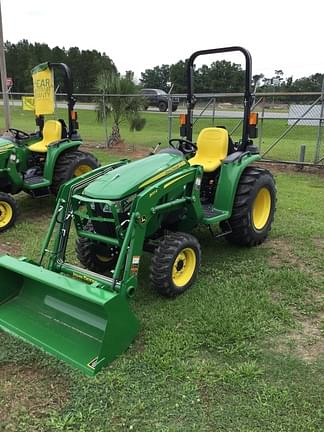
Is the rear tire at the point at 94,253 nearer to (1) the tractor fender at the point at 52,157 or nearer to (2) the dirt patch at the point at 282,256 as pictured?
(2) the dirt patch at the point at 282,256

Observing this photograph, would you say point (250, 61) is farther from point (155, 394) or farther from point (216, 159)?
point (155, 394)

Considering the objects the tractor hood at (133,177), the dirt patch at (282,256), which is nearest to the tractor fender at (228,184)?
the tractor hood at (133,177)

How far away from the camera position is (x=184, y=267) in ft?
12.8

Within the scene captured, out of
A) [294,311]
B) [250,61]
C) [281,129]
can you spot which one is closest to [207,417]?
[294,311]

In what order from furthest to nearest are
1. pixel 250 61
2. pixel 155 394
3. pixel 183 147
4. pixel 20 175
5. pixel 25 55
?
pixel 25 55 → pixel 20 175 → pixel 183 147 → pixel 250 61 → pixel 155 394

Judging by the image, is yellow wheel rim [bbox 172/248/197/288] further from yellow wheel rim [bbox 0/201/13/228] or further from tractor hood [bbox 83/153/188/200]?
yellow wheel rim [bbox 0/201/13/228]

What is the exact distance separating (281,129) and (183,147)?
58.8 feet

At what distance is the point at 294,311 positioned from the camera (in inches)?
143

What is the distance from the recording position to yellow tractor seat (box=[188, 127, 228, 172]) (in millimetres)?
4793

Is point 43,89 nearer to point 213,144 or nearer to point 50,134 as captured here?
point 50,134

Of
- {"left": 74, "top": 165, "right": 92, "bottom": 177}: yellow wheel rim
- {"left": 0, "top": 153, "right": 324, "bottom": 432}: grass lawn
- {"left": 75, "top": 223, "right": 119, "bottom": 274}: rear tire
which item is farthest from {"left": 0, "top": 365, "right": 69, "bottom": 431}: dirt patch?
{"left": 74, "top": 165, "right": 92, "bottom": 177}: yellow wheel rim

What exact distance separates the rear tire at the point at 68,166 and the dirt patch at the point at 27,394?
3.96m

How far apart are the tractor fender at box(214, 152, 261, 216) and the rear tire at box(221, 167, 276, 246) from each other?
138 mm

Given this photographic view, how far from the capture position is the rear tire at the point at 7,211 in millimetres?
5812
